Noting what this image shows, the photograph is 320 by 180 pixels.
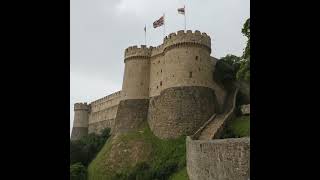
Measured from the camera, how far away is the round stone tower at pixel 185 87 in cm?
3547

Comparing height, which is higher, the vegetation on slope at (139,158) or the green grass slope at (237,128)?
the green grass slope at (237,128)

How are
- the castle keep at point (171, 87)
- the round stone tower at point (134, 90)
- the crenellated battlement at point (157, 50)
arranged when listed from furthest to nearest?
the crenellated battlement at point (157, 50)
the round stone tower at point (134, 90)
the castle keep at point (171, 87)

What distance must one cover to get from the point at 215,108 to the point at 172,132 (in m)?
5.12

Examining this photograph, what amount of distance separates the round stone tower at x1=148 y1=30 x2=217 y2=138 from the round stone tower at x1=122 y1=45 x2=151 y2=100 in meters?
4.15

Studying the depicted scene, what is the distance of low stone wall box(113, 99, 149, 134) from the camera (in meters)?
41.0

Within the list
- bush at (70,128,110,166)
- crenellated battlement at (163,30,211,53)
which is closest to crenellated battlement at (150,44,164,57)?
crenellated battlement at (163,30,211,53)

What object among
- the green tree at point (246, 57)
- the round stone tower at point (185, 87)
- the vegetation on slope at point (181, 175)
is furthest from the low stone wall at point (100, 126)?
the green tree at point (246, 57)

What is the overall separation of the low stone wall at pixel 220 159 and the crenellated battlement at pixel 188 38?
1313cm

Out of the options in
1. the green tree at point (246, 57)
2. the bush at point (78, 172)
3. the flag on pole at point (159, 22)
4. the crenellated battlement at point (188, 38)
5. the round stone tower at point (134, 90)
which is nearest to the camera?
the green tree at point (246, 57)

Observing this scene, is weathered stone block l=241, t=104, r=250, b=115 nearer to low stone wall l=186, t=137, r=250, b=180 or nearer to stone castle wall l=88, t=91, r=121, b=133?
low stone wall l=186, t=137, r=250, b=180

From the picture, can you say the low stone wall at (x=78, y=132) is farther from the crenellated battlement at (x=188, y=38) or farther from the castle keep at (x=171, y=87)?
the crenellated battlement at (x=188, y=38)

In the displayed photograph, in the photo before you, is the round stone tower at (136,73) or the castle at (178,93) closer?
the castle at (178,93)
